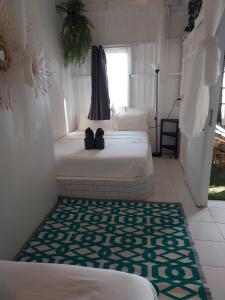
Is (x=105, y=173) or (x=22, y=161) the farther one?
(x=105, y=173)

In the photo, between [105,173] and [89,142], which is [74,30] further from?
[105,173]

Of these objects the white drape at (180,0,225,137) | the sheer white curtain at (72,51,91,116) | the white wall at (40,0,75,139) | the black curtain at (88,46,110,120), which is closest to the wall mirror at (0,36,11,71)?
the white drape at (180,0,225,137)

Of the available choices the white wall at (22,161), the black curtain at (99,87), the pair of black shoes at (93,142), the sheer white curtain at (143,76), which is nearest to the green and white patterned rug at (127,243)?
the white wall at (22,161)

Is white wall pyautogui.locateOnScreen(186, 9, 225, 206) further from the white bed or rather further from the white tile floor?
the white bed

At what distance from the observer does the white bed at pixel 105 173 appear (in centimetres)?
242

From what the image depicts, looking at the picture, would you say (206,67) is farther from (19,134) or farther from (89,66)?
(89,66)

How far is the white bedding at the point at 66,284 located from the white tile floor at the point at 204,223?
2.85 ft

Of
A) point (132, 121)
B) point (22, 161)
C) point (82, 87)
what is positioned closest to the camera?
point (22, 161)

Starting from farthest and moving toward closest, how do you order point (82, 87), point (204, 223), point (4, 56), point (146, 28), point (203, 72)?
1. point (82, 87)
2. point (146, 28)
3. point (204, 223)
4. point (203, 72)
5. point (4, 56)

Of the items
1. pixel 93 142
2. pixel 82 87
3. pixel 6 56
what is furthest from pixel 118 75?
pixel 6 56

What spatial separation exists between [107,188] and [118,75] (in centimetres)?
240

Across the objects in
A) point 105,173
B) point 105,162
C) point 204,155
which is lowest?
point 105,173

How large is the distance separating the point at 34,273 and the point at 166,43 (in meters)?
3.91

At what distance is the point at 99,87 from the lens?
3.92 meters
